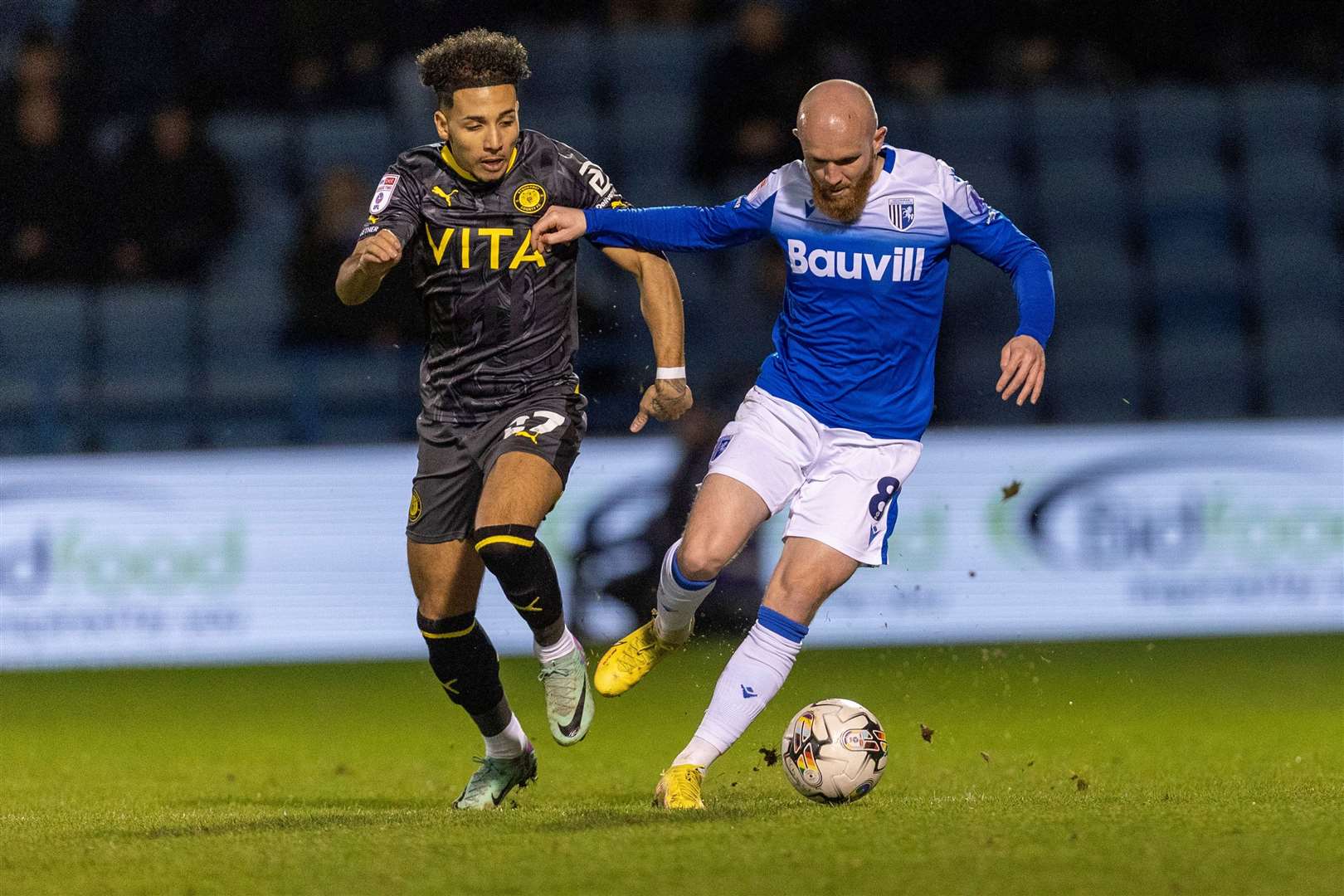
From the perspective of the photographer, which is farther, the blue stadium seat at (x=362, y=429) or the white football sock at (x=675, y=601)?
the blue stadium seat at (x=362, y=429)

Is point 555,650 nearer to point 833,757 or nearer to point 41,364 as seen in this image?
point 833,757

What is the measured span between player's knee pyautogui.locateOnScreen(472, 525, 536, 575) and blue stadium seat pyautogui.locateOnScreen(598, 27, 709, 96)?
8.22 meters

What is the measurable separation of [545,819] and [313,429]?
19.1 feet

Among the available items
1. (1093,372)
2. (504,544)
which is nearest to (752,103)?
(1093,372)

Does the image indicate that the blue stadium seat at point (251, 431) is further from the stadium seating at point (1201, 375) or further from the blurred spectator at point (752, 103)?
the stadium seating at point (1201, 375)

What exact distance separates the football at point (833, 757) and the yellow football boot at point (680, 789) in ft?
0.96

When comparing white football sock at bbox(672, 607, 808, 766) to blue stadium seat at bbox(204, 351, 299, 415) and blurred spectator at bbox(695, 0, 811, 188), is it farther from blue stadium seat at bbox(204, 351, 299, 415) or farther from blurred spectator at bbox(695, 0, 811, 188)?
blurred spectator at bbox(695, 0, 811, 188)

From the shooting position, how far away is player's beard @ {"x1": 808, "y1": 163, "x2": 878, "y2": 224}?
5.25 m

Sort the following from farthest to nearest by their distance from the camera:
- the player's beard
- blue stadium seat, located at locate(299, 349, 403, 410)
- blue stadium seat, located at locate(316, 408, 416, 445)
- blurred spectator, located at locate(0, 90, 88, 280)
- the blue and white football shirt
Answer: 1. blurred spectator, located at locate(0, 90, 88, 280)
2. blue stadium seat, located at locate(299, 349, 403, 410)
3. blue stadium seat, located at locate(316, 408, 416, 445)
4. the blue and white football shirt
5. the player's beard

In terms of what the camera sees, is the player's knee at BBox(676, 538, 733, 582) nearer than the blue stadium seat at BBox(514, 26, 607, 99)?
Yes

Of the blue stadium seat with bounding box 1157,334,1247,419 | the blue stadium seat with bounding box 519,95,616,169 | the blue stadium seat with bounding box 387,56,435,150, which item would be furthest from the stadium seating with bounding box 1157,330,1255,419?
the blue stadium seat with bounding box 387,56,435,150

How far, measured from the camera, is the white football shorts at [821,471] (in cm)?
531

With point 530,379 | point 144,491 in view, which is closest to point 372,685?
point 144,491

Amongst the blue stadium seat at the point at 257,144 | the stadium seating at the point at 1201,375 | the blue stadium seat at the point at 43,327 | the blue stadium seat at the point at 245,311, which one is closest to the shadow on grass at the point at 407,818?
the blue stadium seat at the point at 245,311
